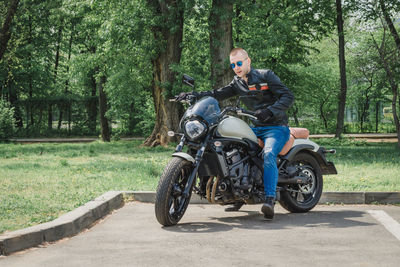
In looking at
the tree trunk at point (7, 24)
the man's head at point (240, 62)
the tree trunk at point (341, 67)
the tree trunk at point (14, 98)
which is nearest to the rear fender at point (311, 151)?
the man's head at point (240, 62)

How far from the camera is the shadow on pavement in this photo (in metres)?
6.08

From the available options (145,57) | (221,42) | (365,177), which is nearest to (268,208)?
(365,177)

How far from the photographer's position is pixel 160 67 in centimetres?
2138

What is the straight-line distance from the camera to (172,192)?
5.97m

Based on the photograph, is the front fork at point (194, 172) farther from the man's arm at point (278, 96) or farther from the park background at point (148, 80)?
the park background at point (148, 80)

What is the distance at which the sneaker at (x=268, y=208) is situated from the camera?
6445mm

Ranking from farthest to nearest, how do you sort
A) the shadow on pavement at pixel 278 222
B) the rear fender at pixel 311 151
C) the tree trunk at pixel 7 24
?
the tree trunk at pixel 7 24 → the rear fender at pixel 311 151 → the shadow on pavement at pixel 278 222

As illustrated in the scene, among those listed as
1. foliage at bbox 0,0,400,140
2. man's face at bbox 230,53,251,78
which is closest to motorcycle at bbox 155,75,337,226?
man's face at bbox 230,53,251,78

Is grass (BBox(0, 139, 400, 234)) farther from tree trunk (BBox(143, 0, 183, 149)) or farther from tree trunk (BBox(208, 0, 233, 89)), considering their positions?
tree trunk (BBox(143, 0, 183, 149))

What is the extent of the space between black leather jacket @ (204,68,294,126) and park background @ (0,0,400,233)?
7.72 feet

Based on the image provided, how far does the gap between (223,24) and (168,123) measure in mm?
5815

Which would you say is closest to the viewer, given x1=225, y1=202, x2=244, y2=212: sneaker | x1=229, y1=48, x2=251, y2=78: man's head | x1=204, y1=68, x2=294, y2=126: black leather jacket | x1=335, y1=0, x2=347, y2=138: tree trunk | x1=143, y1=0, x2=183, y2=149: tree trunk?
x1=204, y1=68, x2=294, y2=126: black leather jacket

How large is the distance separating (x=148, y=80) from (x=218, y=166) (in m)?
18.8

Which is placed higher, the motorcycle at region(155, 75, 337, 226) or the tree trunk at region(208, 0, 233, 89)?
the tree trunk at region(208, 0, 233, 89)
